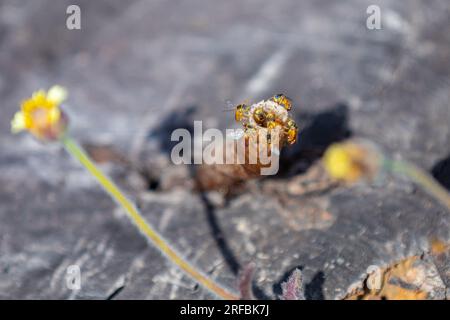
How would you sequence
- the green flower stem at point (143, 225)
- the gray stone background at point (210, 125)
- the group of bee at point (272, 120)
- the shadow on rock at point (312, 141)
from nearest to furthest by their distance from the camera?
1. the group of bee at point (272, 120)
2. the green flower stem at point (143, 225)
3. the gray stone background at point (210, 125)
4. the shadow on rock at point (312, 141)

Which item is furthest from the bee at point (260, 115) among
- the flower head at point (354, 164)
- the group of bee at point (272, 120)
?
the flower head at point (354, 164)

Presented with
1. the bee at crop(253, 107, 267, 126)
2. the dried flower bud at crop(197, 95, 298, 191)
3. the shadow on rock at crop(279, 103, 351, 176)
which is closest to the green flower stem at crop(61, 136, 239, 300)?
the dried flower bud at crop(197, 95, 298, 191)

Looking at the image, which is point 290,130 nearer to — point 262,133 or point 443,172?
point 262,133

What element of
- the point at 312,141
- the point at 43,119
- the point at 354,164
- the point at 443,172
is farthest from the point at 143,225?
the point at 443,172

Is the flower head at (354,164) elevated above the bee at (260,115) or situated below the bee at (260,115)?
below

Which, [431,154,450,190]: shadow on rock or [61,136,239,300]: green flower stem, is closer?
[61,136,239,300]: green flower stem

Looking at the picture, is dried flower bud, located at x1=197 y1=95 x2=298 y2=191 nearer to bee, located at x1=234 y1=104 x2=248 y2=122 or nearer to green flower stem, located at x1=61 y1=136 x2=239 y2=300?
bee, located at x1=234 y1=104 x2=248 y2=122

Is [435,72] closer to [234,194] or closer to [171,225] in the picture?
[234,194]

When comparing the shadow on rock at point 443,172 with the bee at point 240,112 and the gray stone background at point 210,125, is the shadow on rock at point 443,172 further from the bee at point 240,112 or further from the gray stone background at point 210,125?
the bee at point 240,112

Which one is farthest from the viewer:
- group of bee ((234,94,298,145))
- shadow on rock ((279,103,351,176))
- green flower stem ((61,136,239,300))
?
shadow on rock ((279,103,351,176))
